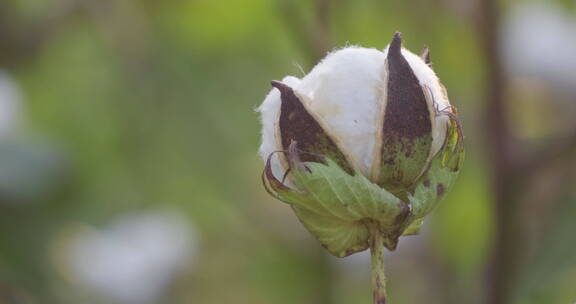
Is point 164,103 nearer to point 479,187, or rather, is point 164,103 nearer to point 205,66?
point 205,66

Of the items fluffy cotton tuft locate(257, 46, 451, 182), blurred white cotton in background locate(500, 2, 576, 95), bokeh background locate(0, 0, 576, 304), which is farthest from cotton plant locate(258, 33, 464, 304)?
blurred white cotton in background locate(500, 2, 576, 95)

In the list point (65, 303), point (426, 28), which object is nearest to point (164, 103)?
point (65, 303)

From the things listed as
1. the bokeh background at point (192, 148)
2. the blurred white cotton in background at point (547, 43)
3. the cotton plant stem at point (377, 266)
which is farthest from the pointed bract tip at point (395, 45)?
the blurred white cotton in background at point (547, 43)

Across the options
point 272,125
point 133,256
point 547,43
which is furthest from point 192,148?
point 272,125

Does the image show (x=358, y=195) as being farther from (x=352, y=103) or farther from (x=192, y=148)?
(x=192, y=148)

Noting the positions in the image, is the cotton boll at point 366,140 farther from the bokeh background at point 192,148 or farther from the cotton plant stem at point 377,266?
the bokeh background at point 192,148

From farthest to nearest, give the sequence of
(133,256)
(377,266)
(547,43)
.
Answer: (133,256) → (547,43) → (377,266)

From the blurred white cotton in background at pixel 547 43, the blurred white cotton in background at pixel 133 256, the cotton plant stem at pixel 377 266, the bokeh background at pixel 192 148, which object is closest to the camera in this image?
the cotton plant stem at pixel 377 266
